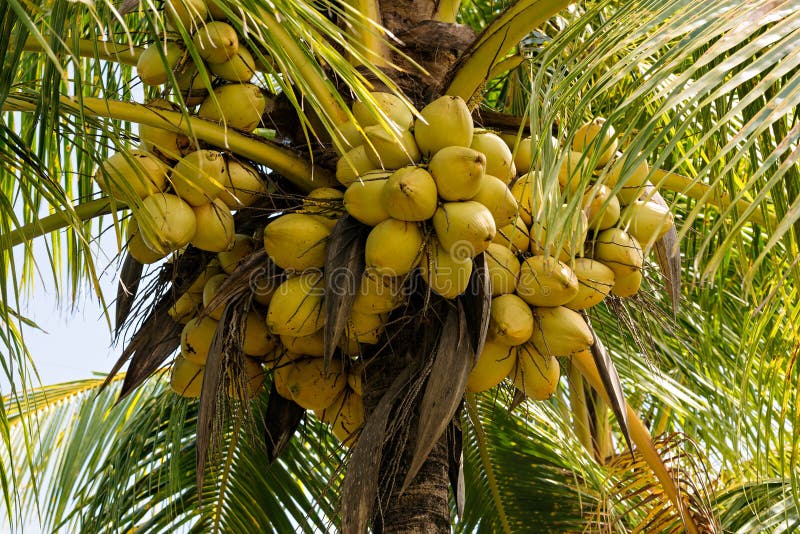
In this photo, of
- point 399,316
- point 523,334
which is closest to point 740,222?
point 523,334

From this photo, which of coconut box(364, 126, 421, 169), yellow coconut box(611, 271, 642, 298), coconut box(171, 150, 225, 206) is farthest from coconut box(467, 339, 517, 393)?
coconut box(171, 150, 225, 206)

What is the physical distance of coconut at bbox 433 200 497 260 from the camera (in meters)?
1.63

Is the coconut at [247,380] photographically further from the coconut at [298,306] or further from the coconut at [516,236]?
the coconut at [516,236]

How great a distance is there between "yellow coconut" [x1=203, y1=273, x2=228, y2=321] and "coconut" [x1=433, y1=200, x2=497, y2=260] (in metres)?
0.47

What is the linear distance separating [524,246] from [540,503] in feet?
4.59

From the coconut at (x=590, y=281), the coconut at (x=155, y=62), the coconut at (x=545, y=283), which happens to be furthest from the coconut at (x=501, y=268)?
the coconut at (x=155, y=62)

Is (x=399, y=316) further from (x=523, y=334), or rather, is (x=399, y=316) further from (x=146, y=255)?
(x=146, y=255)

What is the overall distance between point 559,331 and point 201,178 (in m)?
0.73

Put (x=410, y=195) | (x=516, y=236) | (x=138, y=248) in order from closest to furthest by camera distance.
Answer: (x=410, y=195), (x=516, y=236), (x=138, y=248)

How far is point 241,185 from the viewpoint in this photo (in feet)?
6.39

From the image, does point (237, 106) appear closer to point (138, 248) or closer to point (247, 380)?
point (138, 248)

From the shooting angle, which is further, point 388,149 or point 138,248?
point 138,248

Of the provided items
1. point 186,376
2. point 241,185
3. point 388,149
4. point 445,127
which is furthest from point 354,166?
point 186,376

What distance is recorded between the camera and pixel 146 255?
195 centimetres
